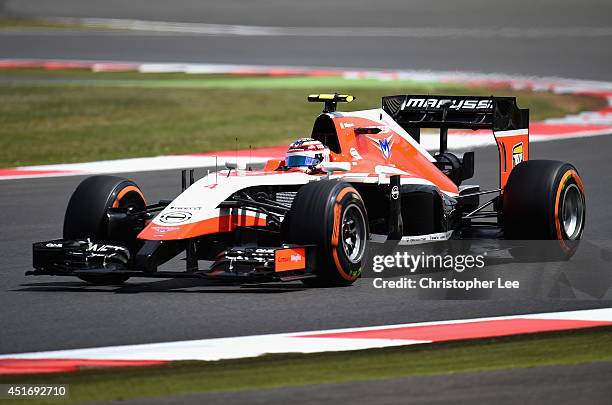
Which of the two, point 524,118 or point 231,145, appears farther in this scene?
point 231,145

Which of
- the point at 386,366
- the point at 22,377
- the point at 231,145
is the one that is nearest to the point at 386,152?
the point at 386,366

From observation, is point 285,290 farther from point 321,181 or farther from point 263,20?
point 263,20

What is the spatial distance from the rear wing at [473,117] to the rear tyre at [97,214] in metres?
3.22

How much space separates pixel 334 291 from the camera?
31.7ft

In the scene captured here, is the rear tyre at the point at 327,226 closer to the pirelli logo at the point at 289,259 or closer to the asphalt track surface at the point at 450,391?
the pirelli logo at the point at 289,259

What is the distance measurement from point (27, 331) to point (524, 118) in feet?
18.9

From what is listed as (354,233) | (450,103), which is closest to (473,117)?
(450,103)

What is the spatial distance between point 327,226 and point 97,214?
193 centimetres

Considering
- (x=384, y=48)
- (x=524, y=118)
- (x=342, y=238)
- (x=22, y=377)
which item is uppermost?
(x=384, y=48)

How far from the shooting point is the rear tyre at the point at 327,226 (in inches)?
375

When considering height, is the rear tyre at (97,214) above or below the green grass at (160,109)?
below

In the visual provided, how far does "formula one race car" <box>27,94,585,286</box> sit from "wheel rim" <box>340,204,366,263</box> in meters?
0.01

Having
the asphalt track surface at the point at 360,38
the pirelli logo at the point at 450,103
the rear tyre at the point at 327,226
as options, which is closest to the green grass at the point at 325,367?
the rear tyre at the point at 327,226

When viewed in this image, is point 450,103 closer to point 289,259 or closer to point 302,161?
point 302,161
